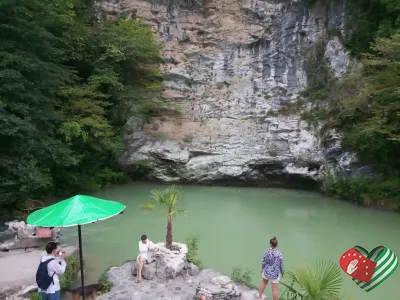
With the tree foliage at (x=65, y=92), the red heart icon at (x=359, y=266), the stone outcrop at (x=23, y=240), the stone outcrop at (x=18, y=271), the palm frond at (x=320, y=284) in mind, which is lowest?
the stone outcrop at (x=18, y=271)

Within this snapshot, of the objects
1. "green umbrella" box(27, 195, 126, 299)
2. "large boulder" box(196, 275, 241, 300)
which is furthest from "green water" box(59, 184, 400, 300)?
"green umbrella" box(27, 195, 126, 299)

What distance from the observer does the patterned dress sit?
204 inches

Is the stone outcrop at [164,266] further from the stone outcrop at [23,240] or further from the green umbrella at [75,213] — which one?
the stone outcrop at [23,240]

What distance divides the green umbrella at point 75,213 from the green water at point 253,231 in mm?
2645

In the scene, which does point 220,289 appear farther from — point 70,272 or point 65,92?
point 65,92

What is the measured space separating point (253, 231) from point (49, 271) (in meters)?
6.41

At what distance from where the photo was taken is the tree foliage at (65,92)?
31.8 feet

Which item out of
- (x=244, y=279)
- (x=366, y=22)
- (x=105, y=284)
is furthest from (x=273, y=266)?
(x=366, y=22)

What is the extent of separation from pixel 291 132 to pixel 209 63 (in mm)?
5077

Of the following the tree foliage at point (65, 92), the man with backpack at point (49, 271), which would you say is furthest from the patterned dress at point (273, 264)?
the tree foliage at point (65, 92)

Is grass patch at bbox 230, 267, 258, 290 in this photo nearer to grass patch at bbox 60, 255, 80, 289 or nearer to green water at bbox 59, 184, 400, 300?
green water at bbox 59, 184, 400, 300

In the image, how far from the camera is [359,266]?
3586 mm

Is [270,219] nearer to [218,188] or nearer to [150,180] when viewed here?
[218,188]

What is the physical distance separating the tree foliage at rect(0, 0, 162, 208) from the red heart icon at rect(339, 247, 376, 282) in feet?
27.4
